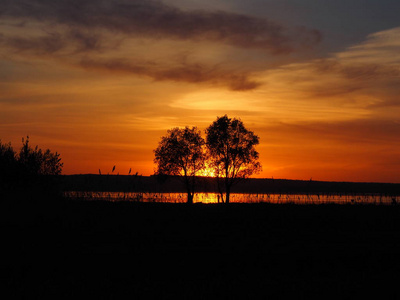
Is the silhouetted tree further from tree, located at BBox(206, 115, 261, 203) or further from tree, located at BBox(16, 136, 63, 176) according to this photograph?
tree, located at BBox(206, 115, 261, 203)

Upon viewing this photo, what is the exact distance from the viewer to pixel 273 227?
27203 mm

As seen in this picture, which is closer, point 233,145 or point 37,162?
point 37,162

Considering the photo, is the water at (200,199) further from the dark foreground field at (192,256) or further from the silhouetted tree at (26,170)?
the dark foreground field at (192,256)

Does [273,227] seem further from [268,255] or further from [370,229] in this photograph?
[268,255]

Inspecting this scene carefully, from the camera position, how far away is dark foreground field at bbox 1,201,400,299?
12.7 m

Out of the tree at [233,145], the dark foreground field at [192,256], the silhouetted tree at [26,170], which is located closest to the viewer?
the dark foreground field at [192,256]

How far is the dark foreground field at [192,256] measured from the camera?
12.7 meters

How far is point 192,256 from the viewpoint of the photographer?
1762 cm

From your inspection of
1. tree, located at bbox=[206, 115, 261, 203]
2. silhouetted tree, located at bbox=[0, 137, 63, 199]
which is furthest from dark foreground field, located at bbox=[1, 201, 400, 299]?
tree, located at bbox=[206, 115, 261, 203]

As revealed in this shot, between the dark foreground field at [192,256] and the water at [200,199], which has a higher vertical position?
the water at [200,199]

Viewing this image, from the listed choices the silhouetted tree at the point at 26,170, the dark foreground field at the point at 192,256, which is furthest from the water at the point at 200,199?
the dark foreground field at the point at 192,256

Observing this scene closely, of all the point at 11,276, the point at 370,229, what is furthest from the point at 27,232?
the point at 370,229

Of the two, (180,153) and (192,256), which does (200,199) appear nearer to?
(180,153)

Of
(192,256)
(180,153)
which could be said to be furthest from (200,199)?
(192,256)
